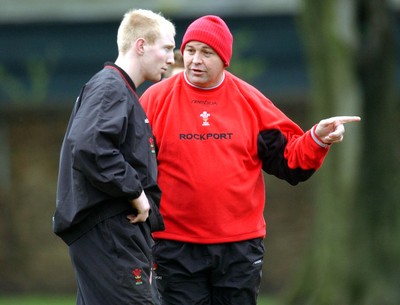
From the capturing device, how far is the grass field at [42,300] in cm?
1321

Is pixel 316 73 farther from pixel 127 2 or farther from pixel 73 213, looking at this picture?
pixel 73 213

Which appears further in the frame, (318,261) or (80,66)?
(80,66)

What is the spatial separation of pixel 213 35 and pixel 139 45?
56 centimetres

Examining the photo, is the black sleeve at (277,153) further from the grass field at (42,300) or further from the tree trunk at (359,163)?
the grass field at (42,300)

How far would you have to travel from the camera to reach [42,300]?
13781 mm

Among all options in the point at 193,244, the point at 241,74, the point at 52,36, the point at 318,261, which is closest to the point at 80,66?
the point at 52,36

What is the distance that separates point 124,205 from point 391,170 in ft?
19.4

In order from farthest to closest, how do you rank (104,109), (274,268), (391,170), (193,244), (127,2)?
(127,2), (274,268), (391,170), (193,244), (104,109)

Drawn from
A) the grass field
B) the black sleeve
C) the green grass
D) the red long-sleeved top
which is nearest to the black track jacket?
the red long-sleeved top

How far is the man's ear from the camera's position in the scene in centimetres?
562

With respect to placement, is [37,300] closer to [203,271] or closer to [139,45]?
[203,271]

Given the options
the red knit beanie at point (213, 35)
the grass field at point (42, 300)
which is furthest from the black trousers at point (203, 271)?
the grass field at point (42, 300)

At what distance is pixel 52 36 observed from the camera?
1498 cm

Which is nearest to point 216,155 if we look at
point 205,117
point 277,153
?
point 205,117
